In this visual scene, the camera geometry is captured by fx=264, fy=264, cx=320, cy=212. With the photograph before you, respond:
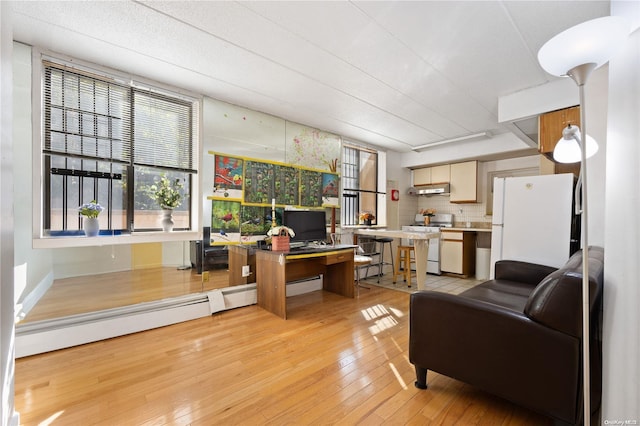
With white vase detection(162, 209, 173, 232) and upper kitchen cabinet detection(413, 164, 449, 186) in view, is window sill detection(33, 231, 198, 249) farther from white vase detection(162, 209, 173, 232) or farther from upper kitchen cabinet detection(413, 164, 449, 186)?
upper kitchen cabinet detection(413, 164, 449, 186)

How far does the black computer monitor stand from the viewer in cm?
358

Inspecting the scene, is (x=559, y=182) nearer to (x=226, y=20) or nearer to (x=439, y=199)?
(x=439, y=199)

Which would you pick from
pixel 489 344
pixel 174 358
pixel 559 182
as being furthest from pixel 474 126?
pixel 174 358

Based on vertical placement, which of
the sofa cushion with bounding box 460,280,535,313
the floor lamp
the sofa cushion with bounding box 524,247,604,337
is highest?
the floor lamp

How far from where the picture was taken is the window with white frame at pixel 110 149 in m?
2.42

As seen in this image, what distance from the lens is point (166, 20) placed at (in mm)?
1955

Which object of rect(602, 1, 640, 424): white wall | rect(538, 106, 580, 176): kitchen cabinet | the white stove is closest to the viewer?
rect(602, 1, 640, 424): white wall

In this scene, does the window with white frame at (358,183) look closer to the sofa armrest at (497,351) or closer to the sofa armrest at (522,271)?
the sofa armrest at (522,271)

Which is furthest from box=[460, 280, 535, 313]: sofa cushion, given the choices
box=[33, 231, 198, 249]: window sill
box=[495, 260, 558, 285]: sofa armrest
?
box=[33, 231, 198, 249]: window sill

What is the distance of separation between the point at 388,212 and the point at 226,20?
14.8ft

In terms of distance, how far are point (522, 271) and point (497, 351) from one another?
166 cm

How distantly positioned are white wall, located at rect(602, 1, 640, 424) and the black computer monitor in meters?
2.90

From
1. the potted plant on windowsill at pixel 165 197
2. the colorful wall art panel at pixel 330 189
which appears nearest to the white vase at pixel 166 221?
the potted plant on windowsill at pixel 165 197

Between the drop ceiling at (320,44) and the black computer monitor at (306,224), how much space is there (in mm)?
1458
